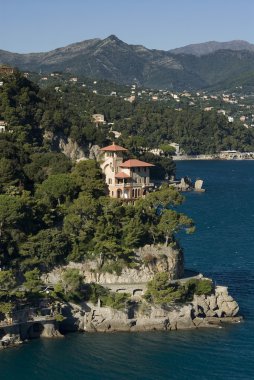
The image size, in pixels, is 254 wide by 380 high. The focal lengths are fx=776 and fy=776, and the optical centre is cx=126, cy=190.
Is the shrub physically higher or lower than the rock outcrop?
higher

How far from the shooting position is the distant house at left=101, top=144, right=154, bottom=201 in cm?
5225

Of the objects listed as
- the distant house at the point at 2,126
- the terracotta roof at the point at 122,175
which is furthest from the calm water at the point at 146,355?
the distant house at the point at 2,126

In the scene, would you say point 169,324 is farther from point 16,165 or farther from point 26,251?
point 16,165

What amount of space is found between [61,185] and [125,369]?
618 inches

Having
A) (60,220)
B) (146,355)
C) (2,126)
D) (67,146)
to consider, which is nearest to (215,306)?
(146,355)

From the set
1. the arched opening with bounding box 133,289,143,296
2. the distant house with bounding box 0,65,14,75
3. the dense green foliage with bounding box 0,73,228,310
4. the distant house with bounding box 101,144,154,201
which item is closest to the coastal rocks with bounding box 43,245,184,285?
the dense green foliage with bounding box 0,73,228,310

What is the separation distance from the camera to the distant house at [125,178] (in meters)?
52.2

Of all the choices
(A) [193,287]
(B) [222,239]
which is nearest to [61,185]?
(A) [193,287]

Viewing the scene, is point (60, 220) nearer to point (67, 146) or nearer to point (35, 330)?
point (35, 330)

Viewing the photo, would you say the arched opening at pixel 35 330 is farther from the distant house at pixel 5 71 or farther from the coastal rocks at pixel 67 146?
the distant house at pixel 5 71

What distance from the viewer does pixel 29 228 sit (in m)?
44.1

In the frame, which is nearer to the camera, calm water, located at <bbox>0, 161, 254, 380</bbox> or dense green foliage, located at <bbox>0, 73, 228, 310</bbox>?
calm water, located at <bbox>0, 161, 254, 380</bbox>

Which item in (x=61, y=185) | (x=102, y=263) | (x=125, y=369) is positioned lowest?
(x=125, y=369)

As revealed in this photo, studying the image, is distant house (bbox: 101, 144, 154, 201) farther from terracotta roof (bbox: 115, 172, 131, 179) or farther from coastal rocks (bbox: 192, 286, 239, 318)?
coastal rocks (bbox: 192, 286, 239, 318)
